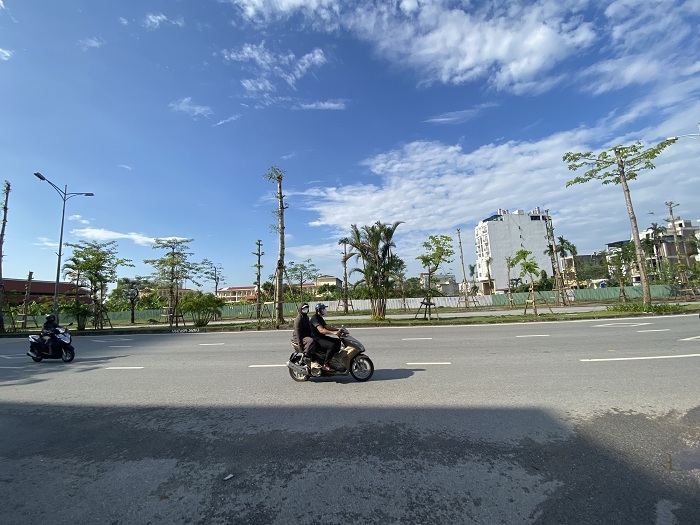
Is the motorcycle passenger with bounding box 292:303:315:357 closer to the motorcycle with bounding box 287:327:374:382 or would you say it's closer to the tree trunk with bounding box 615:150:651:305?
the motorcycle with bounding box 287:327:374:382

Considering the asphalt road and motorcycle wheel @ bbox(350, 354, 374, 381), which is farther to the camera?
motorcycle wheel @ bbox(350, 354, 374, 381)

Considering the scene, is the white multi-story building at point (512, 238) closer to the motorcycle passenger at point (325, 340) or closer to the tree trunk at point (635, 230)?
the tree trunk at point (635, 230)

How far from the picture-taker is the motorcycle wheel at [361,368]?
6.91 meters

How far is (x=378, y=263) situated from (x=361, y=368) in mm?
16796

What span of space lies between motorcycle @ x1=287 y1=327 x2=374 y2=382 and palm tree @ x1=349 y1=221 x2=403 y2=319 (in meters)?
16.2

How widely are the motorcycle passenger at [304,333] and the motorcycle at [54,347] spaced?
9.38 metres

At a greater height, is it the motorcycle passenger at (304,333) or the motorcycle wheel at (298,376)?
the motorcycle passenger at (304,333)

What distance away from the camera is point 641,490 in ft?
9.44

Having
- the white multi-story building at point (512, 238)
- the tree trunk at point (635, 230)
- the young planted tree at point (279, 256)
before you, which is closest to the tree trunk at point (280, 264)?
the young planted tree at point (279, 256)

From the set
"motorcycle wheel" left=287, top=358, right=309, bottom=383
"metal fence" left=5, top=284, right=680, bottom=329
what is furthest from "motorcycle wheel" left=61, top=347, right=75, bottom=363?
"metal fence" left=5, top=284, right=680, bottom=329

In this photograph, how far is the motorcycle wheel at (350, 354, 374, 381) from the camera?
22.7 feet

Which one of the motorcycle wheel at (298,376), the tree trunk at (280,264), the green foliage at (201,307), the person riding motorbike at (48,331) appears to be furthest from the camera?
the green foliage at (201,307)

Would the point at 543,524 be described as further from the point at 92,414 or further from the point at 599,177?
the point at 599,177

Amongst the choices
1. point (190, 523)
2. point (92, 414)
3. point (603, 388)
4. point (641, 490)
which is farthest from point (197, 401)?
→ point (603, 388)
